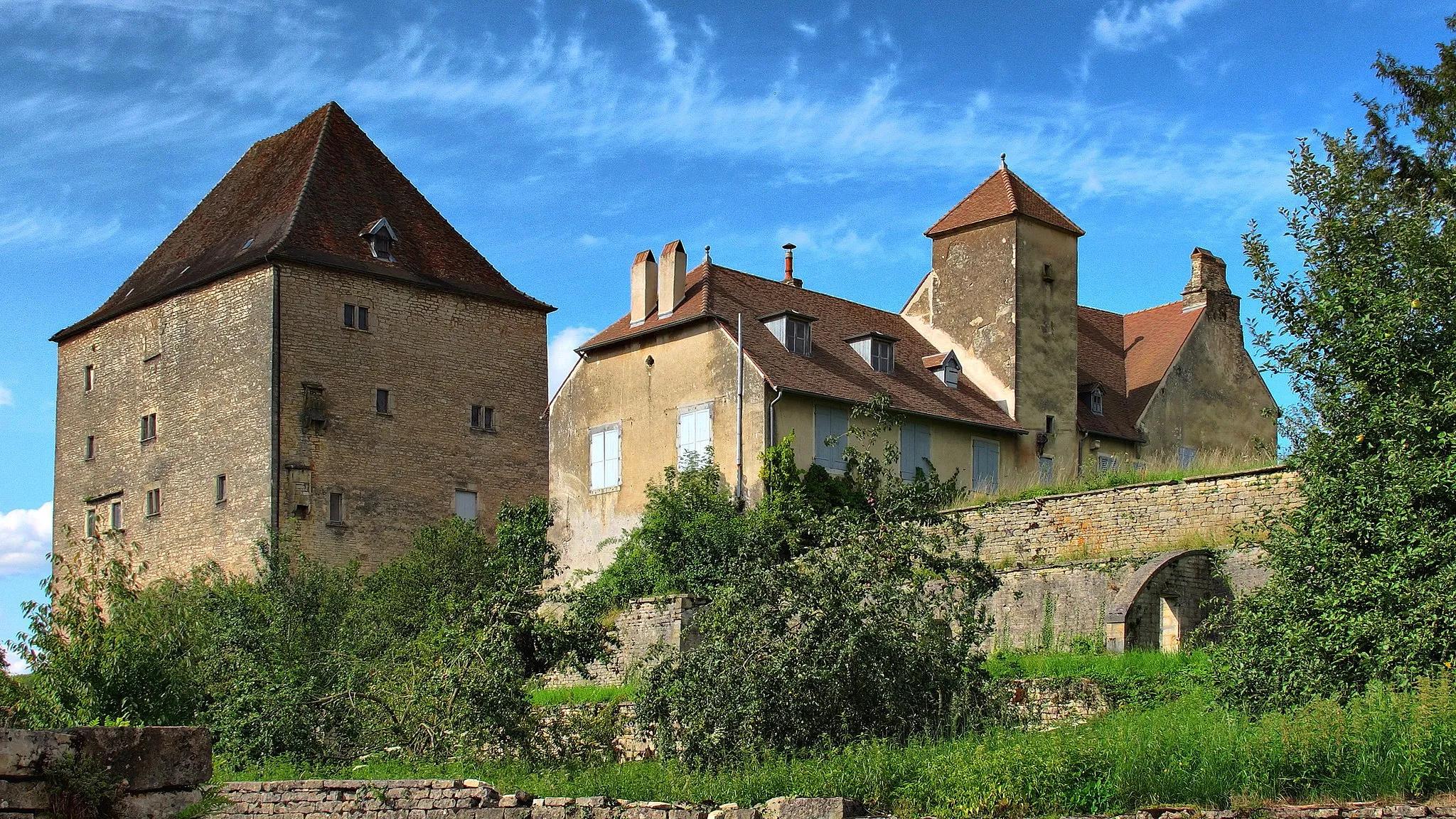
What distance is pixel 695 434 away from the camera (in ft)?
104

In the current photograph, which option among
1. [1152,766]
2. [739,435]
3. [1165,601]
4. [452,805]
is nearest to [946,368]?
[739,435]

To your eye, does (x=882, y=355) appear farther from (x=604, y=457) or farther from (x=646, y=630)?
(x=646, y=630)

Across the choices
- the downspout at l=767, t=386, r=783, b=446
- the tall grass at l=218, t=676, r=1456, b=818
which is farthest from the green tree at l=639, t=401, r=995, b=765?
the downspout at l=767, t=386, r=783, b=446

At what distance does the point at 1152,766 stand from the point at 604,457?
21.5m

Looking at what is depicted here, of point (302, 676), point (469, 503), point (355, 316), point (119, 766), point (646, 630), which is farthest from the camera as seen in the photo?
point (469, 503)

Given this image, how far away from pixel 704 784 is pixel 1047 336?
20268 mm

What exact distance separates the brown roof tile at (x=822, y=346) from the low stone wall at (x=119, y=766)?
66.1 feet

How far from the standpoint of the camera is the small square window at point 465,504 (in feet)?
137

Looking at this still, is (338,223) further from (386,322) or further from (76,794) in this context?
(76,794)

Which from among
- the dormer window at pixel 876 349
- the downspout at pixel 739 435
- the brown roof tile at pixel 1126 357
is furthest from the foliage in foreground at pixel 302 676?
the brown roof tile at pixel 1126 357

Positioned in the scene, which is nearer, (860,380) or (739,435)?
(739,435)

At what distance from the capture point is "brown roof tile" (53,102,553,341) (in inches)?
1607

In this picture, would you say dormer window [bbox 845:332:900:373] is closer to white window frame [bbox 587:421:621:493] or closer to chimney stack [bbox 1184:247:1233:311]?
white window frame [bbox 587:421:621:493]

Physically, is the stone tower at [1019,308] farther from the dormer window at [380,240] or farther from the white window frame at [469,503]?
the dormer window at [380,240]
